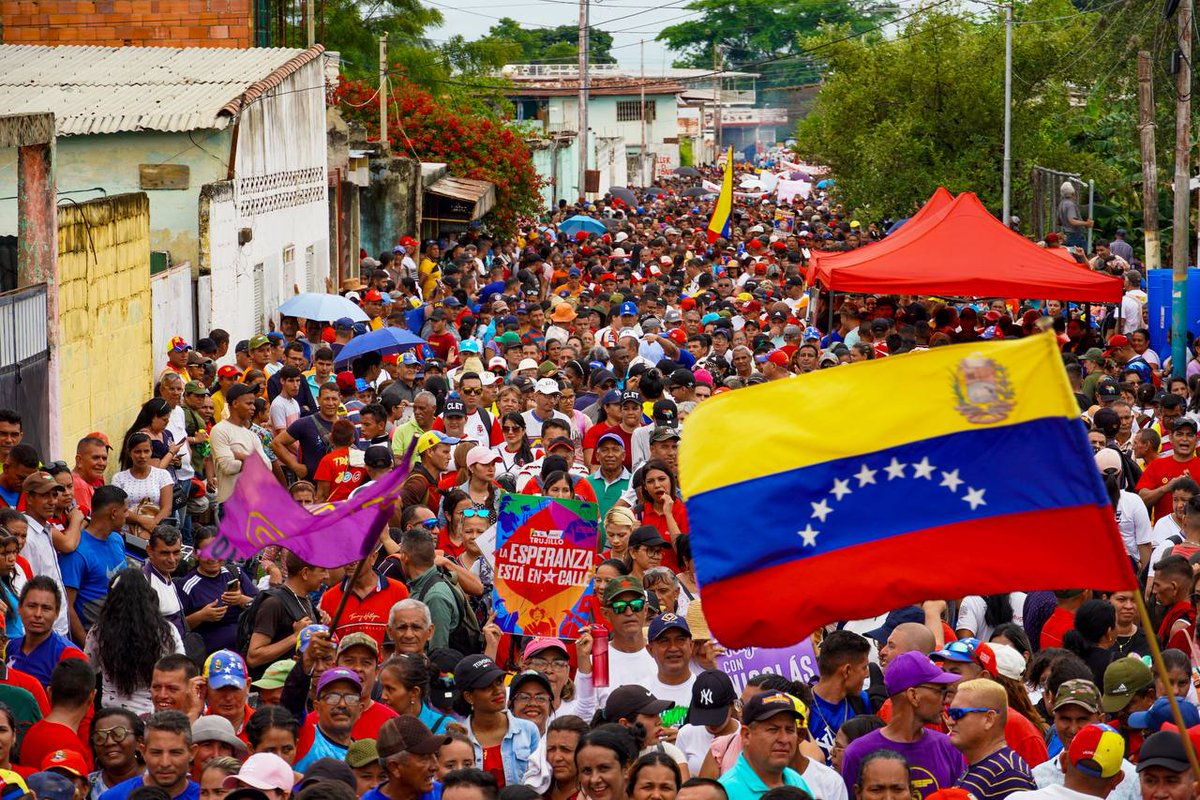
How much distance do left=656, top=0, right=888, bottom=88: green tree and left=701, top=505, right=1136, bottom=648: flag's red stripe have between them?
12165cm

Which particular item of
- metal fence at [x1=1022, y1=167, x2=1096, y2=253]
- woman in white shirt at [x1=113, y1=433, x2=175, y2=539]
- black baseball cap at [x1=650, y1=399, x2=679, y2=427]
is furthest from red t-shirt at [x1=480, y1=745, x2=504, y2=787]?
metal fence at [x1=1022, y1=167, x2=1096, y2=253]

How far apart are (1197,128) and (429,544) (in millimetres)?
25085

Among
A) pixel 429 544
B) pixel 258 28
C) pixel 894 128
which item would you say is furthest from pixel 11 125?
pixel 894 128

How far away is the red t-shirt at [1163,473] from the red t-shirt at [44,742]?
7679mm

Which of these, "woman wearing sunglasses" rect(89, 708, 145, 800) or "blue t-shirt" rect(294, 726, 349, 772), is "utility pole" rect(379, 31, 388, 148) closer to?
"blue t-shirt" rect(294, 726, 349, 772)

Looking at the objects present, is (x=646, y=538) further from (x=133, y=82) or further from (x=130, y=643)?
(x=133, y=82)

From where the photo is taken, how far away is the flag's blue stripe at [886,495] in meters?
6.11

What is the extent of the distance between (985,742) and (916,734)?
26cm

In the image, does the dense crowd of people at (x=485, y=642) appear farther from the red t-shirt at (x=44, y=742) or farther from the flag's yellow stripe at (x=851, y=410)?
the flag's yellow stripe at (x=851, y=410)

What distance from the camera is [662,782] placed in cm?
652

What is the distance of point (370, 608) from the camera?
9.27 meters

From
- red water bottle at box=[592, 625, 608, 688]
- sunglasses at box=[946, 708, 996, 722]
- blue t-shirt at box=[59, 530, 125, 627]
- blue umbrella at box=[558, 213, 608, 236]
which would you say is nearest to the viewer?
sunglasses at box=[946, 708, 996, 722]

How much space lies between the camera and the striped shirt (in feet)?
22.8

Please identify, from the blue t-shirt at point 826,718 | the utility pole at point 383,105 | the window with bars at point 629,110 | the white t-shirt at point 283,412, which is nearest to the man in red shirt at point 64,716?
the blue t-shirt at point 826,718
